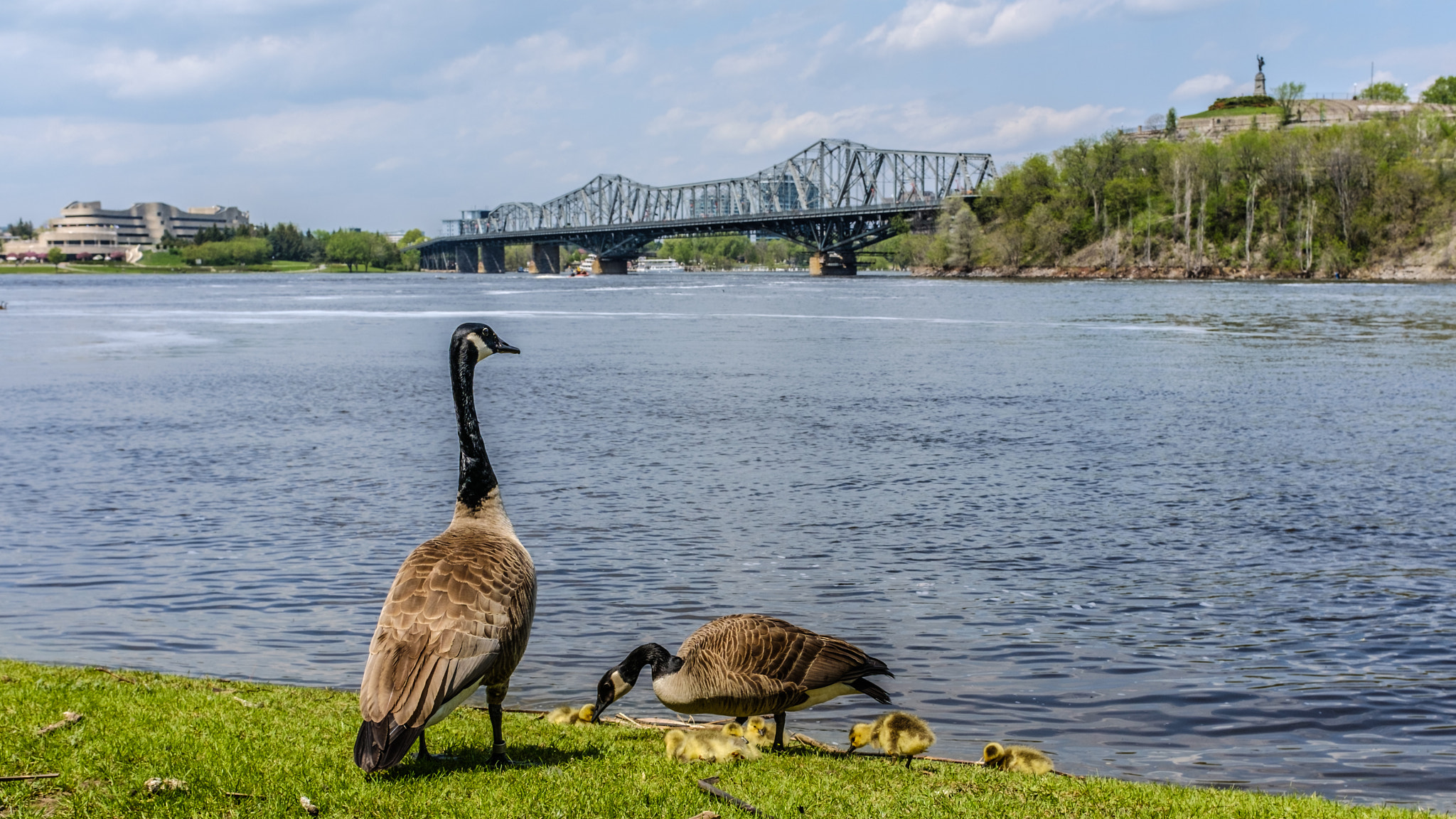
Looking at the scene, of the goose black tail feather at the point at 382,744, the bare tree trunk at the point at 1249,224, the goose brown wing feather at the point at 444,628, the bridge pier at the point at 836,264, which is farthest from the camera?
the bridge pier at the point at 836,264

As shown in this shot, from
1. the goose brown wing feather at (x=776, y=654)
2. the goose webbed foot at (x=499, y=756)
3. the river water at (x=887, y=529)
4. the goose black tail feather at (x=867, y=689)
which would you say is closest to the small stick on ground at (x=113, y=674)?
the river water at (x=887, y=529)

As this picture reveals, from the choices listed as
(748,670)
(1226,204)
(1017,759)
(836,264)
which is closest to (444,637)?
(748,670)

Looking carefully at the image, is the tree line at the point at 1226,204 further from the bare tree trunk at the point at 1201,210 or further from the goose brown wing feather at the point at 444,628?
the goose brown wing feather at the point at 444,628

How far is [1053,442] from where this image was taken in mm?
23797

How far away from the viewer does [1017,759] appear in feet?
24.1

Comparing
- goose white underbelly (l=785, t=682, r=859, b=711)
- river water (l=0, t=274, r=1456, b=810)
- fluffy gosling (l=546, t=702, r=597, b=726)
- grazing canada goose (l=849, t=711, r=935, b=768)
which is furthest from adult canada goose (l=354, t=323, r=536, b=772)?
river water (l=0, t=274, r=1456, b=810)

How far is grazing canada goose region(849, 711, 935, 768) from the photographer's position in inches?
297

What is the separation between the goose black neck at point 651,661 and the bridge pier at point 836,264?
15774cm

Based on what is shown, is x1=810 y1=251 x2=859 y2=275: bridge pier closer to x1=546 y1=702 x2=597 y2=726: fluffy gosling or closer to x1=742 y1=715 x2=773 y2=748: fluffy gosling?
x1=546 y1=702 x2=597 y2=726: fluffy gosling

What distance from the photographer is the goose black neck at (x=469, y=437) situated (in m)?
7.67

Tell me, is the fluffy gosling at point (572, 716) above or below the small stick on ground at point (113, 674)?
below

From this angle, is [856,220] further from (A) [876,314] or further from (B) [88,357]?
(B) [88,357]

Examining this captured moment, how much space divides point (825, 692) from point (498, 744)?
88.4 inches

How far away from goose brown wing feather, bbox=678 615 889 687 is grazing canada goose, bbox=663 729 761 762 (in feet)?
1.51
